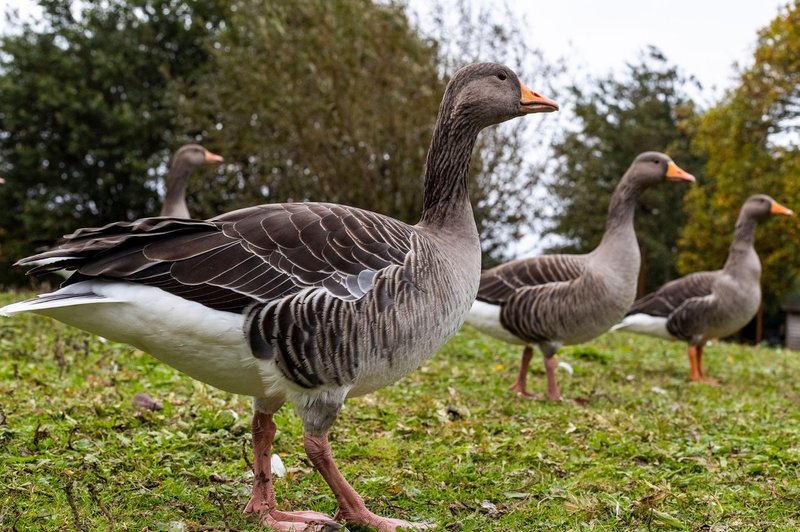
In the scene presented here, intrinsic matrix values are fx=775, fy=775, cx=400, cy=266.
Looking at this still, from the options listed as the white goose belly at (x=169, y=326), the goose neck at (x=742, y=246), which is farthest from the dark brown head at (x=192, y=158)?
the white goose belly at (x=169, y=326)

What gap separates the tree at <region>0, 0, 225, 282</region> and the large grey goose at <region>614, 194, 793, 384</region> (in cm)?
1960

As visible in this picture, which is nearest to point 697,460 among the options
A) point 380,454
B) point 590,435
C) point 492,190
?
point 590,435

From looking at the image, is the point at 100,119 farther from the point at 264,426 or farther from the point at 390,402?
the point at 264,426

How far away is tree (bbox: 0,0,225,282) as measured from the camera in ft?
86.7

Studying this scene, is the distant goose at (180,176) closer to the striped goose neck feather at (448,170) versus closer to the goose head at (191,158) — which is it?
the goose head at (191,158)

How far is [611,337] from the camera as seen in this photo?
14.7 m

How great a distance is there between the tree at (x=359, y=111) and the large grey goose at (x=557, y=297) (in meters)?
10.4

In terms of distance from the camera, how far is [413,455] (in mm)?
5426

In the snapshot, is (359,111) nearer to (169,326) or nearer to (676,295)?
(676,295)

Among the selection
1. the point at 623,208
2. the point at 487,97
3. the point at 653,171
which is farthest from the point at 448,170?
the point at 653,171

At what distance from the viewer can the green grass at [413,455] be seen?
4.20 m

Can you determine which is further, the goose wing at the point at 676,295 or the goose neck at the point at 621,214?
the goose wing at the point at 676,295

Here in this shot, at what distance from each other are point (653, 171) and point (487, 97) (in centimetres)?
506

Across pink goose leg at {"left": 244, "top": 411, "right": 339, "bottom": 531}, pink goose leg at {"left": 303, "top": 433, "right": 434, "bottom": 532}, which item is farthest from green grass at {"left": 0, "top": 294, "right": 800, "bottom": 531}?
pink goose leg at {"left": 303, "top": 433, "right": 434, "bottom": 532}
